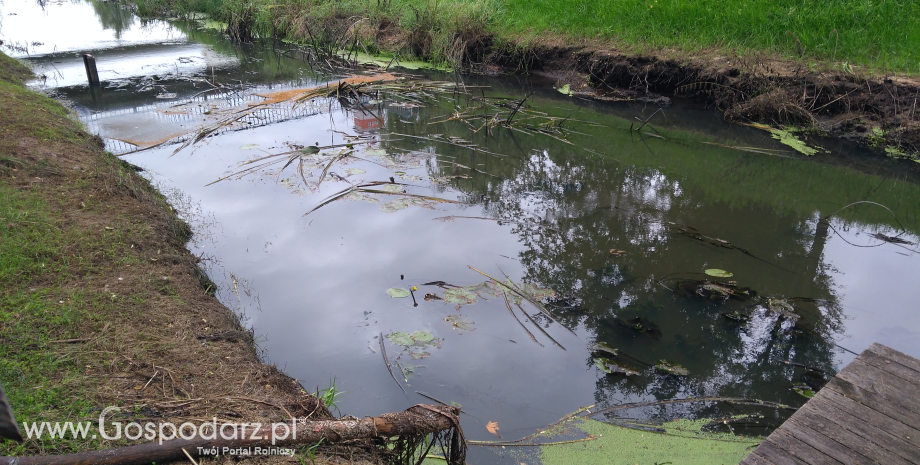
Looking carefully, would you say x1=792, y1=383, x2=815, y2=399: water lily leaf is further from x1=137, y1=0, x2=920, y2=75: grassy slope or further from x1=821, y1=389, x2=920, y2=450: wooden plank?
x1=137, y1=0, x2=920, y2=75: grassy slope

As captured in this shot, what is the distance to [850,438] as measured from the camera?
7.49 ft

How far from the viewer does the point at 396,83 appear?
9688 mm

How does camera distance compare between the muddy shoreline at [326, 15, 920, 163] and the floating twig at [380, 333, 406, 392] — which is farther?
the muddy shoreline at [326, 15, 920, 163]

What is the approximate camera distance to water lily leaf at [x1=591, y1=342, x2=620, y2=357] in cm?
357

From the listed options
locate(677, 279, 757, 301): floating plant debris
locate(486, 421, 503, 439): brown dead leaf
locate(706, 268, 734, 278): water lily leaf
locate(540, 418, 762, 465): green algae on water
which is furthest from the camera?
locate(706, 268, 734, 278): water lily leaf

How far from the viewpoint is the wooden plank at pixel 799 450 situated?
2158 mm

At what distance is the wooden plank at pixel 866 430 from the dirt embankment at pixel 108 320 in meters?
2.24

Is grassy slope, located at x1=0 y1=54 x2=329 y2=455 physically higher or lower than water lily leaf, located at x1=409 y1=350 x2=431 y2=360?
higher

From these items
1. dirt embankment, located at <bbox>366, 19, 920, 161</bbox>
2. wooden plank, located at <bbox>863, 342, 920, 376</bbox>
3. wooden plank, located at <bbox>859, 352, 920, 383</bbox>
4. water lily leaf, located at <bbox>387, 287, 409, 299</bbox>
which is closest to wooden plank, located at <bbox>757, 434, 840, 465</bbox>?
wooden plank, located at <bbox>859, 352, 920, 383</bbox>

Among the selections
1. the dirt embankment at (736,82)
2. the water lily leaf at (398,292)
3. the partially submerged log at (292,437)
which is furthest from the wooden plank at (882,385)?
the dirt embankment at (736,82)

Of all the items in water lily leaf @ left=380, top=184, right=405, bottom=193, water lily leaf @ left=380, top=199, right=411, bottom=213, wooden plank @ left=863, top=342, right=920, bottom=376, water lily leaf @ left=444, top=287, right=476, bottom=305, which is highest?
water lily leaf @ left=380, top=184, right=405, bottom=193

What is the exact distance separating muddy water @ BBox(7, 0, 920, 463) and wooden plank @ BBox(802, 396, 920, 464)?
757 millimetres

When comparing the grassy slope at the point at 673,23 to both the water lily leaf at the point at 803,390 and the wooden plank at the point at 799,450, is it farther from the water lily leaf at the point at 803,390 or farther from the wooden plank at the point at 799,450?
the wooden plank at the point at 799,450

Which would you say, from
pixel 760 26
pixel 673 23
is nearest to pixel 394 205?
pixel 673 23
